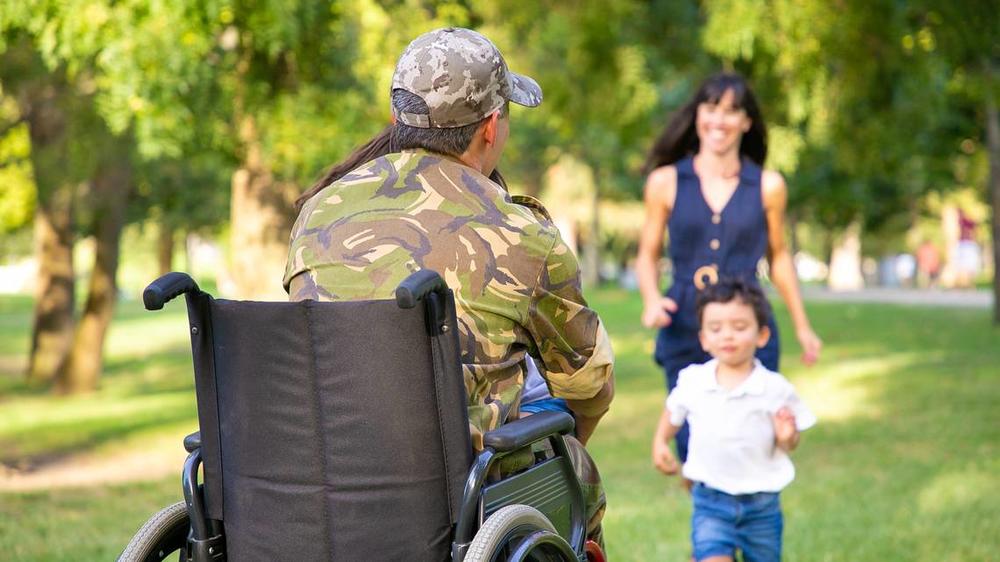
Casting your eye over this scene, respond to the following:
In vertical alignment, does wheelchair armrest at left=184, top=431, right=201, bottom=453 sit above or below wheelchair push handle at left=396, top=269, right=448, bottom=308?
below

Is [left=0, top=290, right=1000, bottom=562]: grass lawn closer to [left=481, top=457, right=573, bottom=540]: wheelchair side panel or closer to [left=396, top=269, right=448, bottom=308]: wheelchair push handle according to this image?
[left=481, top=457, right=573, bottom=540]: wheelchair side panel

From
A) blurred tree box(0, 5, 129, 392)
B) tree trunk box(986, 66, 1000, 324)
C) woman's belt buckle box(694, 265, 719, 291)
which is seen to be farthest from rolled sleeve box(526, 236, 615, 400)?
tree trunk box(986, 66, 1000, 324)

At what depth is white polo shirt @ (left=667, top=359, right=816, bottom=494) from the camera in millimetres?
4523

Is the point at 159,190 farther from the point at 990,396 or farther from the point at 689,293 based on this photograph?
the point at 689,293

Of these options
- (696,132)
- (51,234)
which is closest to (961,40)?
(696,132)

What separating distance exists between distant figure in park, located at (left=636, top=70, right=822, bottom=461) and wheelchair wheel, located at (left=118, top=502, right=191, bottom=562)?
8.01 feet

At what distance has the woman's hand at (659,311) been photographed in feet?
17.6

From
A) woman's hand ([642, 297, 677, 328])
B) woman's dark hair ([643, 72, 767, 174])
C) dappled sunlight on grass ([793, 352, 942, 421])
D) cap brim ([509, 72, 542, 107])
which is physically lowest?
dappled sunlight on grass ([793, 352, 942, 421])

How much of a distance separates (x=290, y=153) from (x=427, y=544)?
615 cm

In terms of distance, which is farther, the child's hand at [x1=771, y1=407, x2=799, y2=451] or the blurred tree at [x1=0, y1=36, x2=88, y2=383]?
the blurred tree at [x1=0, y1=36, x2=88, y2=383]

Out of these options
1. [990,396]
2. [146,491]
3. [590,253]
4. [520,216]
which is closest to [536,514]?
[520,216]

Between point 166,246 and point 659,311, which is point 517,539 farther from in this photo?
point 166,246

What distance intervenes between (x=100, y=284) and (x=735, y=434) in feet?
38.2

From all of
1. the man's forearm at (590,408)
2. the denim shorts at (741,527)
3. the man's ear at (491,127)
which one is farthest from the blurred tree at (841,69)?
the man's ear at (491,127)
